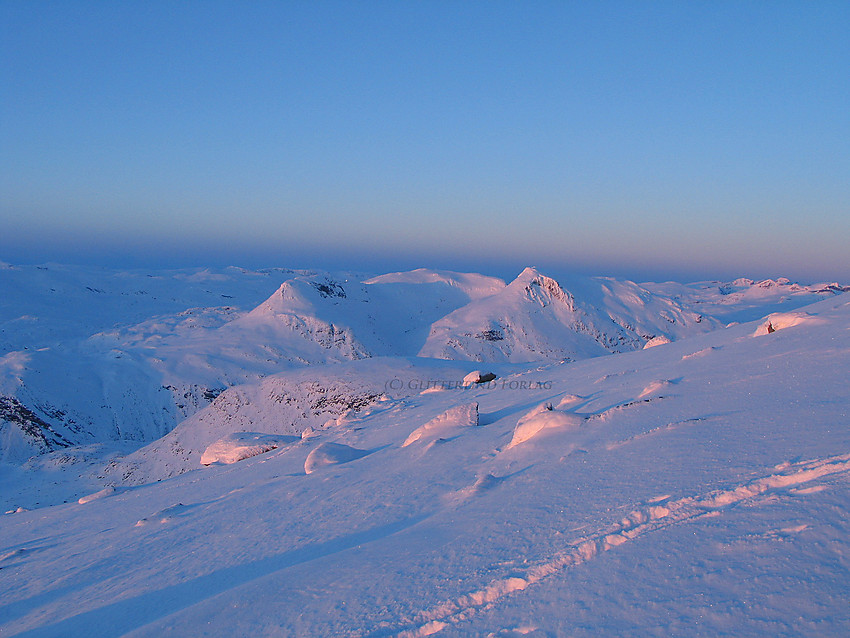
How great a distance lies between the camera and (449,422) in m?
9.70

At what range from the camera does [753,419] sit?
5.07 m

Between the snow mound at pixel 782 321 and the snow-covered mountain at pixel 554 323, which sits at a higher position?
the snow mound at pixel 782 321

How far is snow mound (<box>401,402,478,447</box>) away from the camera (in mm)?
9547

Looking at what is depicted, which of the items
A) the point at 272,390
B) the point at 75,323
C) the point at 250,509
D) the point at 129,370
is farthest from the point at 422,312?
the point at 250,509

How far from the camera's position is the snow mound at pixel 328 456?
9.07 meters

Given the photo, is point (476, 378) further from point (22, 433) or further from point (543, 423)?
point (22, 433)

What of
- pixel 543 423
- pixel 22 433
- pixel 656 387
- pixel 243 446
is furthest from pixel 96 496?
pixel 22 433

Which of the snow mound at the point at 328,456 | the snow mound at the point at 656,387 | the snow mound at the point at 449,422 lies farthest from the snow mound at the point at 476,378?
the snow mound at the point at 656,387

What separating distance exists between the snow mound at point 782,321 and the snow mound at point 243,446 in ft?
45.2

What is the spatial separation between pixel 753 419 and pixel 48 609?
25.9ft

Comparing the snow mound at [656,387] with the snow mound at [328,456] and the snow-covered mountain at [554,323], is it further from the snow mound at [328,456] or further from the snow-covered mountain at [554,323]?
the snow-covered mountain at [554,323]

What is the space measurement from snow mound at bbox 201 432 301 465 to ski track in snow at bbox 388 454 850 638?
13.2 meters

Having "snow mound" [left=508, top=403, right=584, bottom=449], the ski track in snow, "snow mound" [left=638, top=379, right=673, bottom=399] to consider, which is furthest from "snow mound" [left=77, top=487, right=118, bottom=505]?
"snow mound" [left=638, top=379, right=673, bottom=399]

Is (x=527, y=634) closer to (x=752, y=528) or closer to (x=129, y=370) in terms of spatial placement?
(x=752, y=528)
